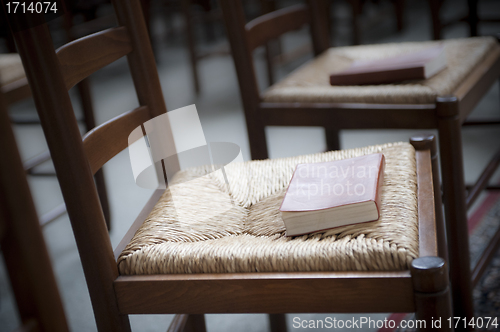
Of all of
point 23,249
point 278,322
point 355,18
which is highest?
point 23,249

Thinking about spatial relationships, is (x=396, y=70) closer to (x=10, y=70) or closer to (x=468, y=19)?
(x=10, y=70)

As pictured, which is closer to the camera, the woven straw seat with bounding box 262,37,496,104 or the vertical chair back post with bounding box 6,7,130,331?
the vertical chair back post with bounding box 6,7,130,331

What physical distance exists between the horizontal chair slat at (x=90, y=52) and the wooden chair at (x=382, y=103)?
0.34 meters

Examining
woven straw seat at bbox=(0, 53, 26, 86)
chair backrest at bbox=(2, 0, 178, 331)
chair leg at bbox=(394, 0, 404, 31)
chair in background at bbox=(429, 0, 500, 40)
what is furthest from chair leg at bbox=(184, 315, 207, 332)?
chair leg at bbox=(394, 0, 404, 31)

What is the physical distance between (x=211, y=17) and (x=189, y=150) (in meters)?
2.65

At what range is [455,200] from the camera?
2.99ft

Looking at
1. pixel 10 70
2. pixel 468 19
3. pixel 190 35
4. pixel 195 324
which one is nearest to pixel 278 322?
pixel 195 324

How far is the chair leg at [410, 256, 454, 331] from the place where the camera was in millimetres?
498

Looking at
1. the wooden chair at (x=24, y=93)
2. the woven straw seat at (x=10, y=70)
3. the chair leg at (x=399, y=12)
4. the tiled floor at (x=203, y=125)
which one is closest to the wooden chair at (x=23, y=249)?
the tiled floor at (x=203, y=125)

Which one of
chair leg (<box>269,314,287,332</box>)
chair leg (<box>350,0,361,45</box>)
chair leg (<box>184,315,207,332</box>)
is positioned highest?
chair leg (<box>350,0,361,45</box>)

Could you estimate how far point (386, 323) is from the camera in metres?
1.07

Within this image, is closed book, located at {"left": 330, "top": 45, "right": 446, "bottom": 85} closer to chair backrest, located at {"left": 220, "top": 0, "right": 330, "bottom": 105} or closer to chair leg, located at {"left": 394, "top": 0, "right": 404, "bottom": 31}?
chair backrest, located at {"left": 220, "top": 0, "right": 330, "bottom": 105}

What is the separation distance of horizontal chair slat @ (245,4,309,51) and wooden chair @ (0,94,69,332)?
0.82 m

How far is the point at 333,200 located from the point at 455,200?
16.7 inches
